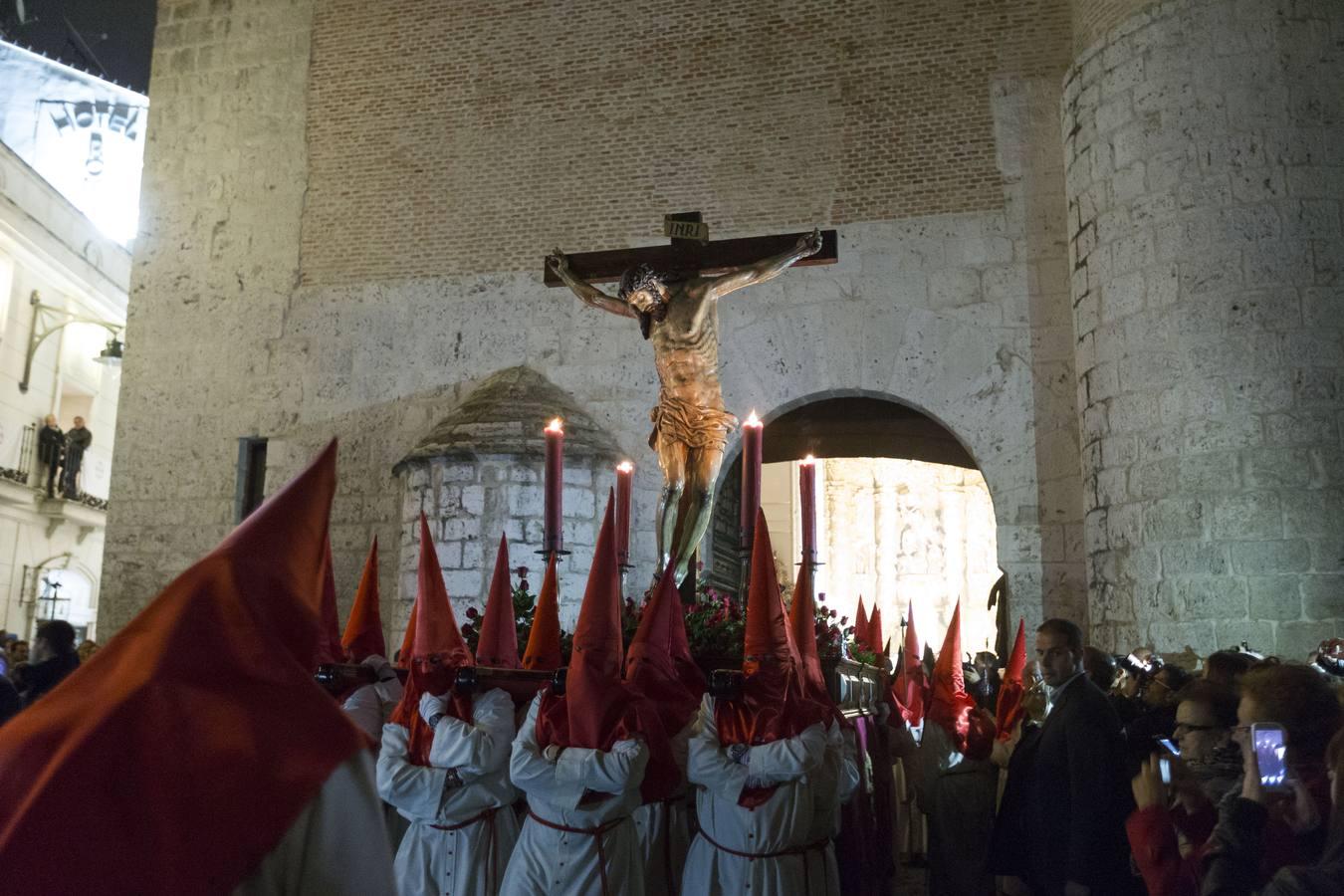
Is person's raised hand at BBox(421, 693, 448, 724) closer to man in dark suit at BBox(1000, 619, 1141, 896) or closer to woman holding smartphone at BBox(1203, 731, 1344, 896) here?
man in dark suit at BBox(1000, 619, 1141, 896)

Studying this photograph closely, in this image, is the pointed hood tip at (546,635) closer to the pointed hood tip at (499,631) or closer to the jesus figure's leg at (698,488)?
the pointed hood tip at (499,631)

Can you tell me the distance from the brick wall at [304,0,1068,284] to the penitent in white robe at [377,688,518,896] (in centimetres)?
708

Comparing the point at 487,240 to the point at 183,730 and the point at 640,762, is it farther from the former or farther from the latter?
the point at 183,730

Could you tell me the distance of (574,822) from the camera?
3.93 metres

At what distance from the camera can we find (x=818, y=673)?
4422mm

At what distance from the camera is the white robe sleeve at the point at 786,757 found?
12.5ft

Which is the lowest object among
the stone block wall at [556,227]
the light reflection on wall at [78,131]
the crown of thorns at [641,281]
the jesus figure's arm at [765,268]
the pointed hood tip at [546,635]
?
the pointed hood tip at [546,635]

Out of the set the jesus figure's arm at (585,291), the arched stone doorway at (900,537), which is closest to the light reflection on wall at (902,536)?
the arched stone doorway at (900,537)

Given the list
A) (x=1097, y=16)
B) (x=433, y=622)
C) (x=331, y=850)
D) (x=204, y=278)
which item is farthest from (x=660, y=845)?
(x=204, y=278)

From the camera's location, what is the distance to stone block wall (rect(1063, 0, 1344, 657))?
309 inches

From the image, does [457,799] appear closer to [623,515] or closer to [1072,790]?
[623,515]

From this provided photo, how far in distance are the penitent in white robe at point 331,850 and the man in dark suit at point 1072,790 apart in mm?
2754

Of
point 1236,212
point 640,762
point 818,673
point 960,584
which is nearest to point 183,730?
point 640,762

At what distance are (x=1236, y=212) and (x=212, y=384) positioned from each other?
9.14 m
